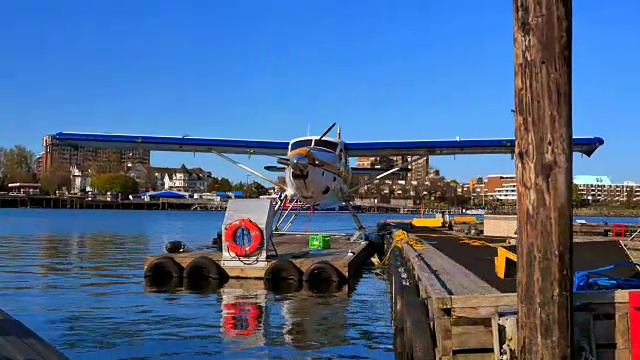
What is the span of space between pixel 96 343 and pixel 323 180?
11491 mm

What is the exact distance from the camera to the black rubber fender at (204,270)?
41.5 ft

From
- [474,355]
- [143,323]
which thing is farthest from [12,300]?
[474,355]

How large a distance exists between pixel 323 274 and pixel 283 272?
82 centimetres

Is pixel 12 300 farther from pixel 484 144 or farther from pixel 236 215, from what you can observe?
pixel 484 144

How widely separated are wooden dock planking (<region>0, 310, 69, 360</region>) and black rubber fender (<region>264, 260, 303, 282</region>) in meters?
8.34

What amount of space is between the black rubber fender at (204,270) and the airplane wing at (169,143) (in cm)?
967

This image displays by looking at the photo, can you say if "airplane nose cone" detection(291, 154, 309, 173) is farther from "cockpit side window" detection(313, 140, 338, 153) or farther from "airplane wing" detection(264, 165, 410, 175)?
"airplane wing" detection(264, 165, 410, 175)

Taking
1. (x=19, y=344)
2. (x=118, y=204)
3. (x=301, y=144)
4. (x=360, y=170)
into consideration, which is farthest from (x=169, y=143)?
(x=118, y=204)

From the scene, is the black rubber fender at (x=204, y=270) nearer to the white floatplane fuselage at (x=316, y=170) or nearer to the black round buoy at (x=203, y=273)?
the black round buoy at (x=203, y=273)

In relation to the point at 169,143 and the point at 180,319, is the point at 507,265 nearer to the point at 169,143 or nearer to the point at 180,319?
the point at 180,319

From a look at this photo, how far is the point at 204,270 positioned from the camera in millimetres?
12758

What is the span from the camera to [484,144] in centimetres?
2211

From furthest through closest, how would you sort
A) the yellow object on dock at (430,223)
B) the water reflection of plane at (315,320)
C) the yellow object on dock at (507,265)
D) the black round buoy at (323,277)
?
the yellow object on dock at (430,223) < the black round buoy at (323,277) < the water reflection of plane at (315,320) < the yellow object on dock at (507,265)

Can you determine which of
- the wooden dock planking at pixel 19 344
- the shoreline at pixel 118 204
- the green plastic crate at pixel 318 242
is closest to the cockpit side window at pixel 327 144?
the green plastic crate at pixel 318 242
